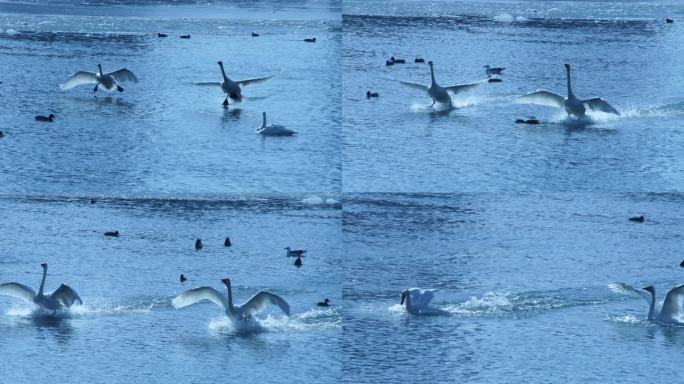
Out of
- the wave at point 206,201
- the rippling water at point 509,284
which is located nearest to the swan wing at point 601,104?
the rippling water at point 509,284

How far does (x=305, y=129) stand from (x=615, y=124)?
A: 15.3 ft

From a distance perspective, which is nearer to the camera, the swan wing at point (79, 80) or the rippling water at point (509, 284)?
the rippling water at point (509, 284)

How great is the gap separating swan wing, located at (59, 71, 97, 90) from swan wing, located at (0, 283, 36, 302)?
36.9 ft

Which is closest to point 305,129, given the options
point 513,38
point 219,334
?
point 219,334

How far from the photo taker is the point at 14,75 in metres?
29.5

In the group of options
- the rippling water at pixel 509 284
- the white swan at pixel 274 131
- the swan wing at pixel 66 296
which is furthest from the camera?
the white swan at pixel 274 131

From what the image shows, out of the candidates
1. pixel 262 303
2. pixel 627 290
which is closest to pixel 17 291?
pixel 262 303

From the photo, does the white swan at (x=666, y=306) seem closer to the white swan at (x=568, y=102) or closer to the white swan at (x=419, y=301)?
the white swan at (x=419, y=301)

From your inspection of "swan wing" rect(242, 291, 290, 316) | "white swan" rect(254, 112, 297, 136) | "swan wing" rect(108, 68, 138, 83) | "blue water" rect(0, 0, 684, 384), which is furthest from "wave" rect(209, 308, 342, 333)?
"swan wing" rect(108, 68, 138, 83)

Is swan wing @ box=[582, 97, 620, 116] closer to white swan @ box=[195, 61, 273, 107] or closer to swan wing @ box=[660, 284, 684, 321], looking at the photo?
white swan @ box=[195, 61, 273, 107]

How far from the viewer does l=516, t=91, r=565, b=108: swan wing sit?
83.0ft

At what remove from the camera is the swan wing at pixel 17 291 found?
1708cm

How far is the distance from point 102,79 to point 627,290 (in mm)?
12986

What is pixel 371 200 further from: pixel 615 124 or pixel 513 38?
pixel 513 38
